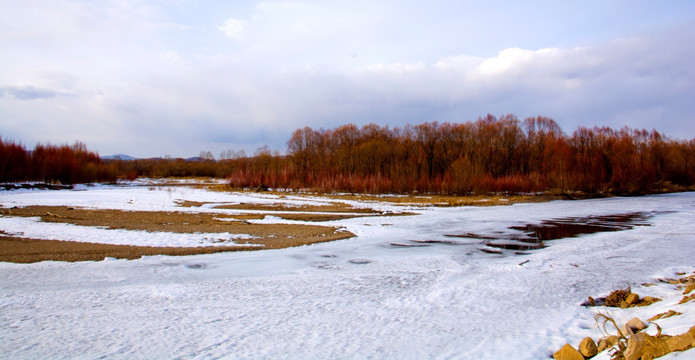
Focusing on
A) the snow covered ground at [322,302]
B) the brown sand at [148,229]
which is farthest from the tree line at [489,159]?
the snow covered ground at [322,302]

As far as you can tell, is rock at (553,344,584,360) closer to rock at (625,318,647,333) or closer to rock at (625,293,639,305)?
rock at (625,318,647,333)

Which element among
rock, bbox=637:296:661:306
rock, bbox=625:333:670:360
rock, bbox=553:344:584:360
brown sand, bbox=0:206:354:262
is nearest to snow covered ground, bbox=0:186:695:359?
rock, bbox=553:344:584:360

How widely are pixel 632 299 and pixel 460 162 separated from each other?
3290 cm

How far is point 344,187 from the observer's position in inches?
1547

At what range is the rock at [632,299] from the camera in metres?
5.95

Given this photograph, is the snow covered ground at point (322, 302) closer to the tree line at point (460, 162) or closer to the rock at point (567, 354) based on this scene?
the rock at point (567, 354)

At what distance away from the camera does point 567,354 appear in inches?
164

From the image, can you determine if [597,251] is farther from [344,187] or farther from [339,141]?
[339,141]

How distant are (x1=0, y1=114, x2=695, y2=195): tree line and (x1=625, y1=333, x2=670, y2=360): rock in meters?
33.6

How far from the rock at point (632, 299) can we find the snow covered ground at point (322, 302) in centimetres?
36

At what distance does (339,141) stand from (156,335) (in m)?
59.4

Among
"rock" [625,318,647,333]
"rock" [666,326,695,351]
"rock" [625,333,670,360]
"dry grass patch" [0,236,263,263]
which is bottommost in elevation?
"rock" [625,318,647,333]

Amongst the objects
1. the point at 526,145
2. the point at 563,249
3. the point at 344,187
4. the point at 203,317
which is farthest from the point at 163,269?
the point at 526,145

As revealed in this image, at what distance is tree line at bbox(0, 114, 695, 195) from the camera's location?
38.9m
